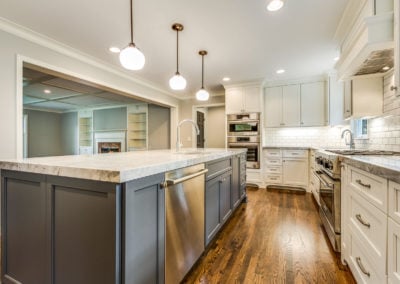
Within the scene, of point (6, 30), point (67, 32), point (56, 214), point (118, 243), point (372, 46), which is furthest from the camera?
point (67, 32)

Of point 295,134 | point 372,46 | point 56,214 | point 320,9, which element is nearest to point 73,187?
point 56,214

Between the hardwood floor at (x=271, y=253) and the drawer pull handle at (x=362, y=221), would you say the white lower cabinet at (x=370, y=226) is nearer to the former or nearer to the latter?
the drawer pull handle at (x=362, y=221)

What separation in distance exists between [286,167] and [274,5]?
3202 millimetres

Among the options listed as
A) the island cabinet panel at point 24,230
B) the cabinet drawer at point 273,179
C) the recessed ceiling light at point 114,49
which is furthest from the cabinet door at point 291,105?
the island cabinet panel at point 24,230

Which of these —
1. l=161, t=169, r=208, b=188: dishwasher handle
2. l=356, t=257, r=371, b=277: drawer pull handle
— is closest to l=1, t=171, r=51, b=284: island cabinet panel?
l=161, t=169, r=208, b=188: dishwasher handle

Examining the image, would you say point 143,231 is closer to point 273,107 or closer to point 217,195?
point 217,195

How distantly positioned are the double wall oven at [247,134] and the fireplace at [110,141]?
407 cm

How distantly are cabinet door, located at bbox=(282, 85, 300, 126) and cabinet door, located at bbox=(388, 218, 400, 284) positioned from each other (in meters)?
3.71

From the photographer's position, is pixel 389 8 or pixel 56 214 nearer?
pixel 56 214

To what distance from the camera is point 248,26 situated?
241 cm

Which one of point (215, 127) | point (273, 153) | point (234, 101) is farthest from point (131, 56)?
point (215, 127)

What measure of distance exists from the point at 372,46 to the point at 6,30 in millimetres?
3794

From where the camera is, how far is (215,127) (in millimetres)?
6492

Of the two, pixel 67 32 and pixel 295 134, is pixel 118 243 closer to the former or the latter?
pixel 67 32
